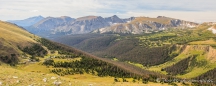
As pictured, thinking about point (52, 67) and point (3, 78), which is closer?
point (3, 78)

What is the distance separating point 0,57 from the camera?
15338 centimetres

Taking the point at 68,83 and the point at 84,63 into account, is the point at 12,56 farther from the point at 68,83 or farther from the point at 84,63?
the point at 68,83

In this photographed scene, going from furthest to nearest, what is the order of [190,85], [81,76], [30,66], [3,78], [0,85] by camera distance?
[190,85]
[30,66]
[81,76]
[3,78]
[0,85]

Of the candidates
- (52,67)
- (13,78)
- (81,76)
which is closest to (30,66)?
(52,67)

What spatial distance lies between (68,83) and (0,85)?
16705 millimetres

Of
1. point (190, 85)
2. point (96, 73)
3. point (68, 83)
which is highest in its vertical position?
Answer: point (68, 83)

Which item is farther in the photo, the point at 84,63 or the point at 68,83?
the point at 84,63

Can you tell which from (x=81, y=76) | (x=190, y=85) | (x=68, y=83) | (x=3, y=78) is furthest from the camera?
(x=190, y=85)

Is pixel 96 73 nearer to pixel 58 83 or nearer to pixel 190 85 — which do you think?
pixel 190 85

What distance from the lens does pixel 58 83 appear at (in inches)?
2210

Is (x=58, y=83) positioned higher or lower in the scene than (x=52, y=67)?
higher

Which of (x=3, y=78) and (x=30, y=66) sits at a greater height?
(x=3, y=78)

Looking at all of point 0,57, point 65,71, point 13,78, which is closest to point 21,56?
point 0,57

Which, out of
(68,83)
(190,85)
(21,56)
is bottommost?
(190,85)
